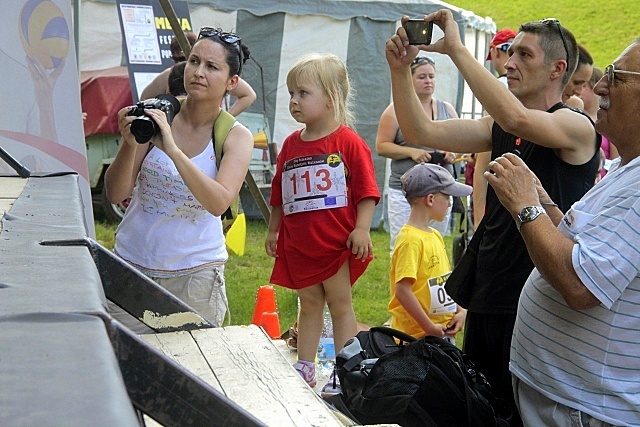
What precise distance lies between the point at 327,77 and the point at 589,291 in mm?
2118

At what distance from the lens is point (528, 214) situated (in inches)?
85.0

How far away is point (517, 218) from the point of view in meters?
2.19

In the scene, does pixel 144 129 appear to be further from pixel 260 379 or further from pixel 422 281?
pixel 422 281

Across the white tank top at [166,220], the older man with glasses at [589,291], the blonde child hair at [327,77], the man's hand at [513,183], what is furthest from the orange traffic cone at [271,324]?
the man's hand at [513,183]

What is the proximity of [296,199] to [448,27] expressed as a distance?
1303 mm

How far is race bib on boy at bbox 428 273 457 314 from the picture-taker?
3943 mm

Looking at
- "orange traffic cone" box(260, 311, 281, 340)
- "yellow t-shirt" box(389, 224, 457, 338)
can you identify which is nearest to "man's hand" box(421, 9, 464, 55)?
"yellow t-shirt" box(389, 224, 457, 338)

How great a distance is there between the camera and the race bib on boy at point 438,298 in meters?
3.94

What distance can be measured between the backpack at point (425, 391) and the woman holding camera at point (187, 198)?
810 millimetres

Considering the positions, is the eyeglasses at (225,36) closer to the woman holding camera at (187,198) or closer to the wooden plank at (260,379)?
the woman holding camera at (187,198)

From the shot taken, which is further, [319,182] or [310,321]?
[310,321]

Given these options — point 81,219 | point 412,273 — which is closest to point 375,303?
Answer: point 412,273

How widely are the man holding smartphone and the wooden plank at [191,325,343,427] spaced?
1252 mm

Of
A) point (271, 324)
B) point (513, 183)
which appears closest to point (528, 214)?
point (513, 183)
